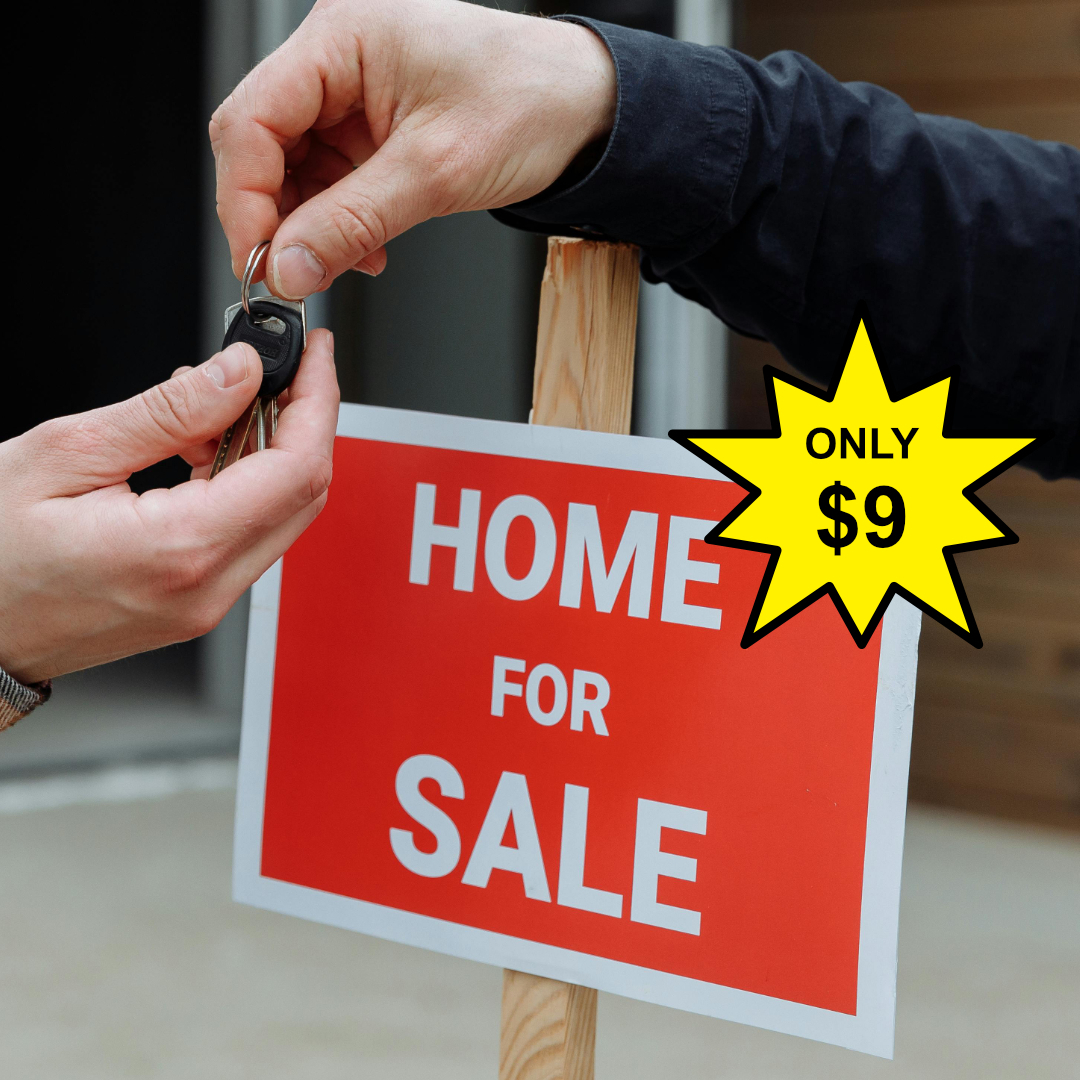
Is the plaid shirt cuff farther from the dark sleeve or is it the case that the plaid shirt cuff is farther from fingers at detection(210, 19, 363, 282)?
the dark sleeve

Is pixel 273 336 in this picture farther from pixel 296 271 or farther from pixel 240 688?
pixel 240 688

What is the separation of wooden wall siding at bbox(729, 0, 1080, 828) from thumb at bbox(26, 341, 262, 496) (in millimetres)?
2105

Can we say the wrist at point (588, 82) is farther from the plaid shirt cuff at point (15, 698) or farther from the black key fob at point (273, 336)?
the plaid shirt cuff at point (15, 698)

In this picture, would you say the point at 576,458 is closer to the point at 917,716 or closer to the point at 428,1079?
the point at 428,1079

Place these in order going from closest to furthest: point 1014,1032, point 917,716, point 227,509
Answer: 1. point 227,509
2. point 1014,1032
3. point 917,716

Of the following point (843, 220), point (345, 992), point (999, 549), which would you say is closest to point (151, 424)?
point (843, 220)

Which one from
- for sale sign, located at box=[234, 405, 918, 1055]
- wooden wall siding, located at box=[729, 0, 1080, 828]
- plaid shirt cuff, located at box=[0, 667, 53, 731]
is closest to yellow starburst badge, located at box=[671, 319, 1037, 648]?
for sale sign, located at box=[234, 405, 918, 1055]

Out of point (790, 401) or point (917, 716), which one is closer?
point (790, 401)

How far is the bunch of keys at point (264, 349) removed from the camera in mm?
668

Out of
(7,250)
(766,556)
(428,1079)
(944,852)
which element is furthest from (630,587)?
(7,250)

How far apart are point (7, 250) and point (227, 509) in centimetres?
365

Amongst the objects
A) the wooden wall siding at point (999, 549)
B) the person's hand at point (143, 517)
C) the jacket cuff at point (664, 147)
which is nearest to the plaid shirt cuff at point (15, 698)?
the person's hand at point (143, 517)

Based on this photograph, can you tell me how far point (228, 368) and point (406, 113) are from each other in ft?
0.53

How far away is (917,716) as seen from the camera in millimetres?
2783
